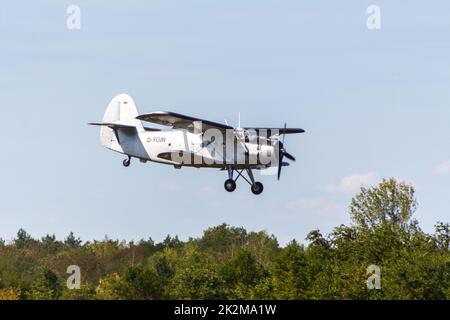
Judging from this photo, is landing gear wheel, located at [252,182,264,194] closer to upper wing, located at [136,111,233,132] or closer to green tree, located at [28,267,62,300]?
upper wing, located at [136,111,233,132]

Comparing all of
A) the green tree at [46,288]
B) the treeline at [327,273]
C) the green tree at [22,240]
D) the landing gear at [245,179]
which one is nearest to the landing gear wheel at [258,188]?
the landing gear at [245,179]

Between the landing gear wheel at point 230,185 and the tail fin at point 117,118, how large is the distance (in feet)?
18.7

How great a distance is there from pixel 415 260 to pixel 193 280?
593 inches

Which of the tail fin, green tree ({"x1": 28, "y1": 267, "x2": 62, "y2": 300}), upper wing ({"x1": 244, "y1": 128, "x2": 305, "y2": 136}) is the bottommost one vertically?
green tree ({"x1": 28, "y1": 267, "x2": 62, "y2": 300})

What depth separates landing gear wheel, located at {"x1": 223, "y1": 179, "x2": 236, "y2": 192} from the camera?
2032 inches

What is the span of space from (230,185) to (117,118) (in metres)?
8.20

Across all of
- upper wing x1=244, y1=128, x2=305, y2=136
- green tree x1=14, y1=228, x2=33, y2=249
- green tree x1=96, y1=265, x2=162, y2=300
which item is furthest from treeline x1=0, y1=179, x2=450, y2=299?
green tree x1=14, y1=228, x2=33, y2=249

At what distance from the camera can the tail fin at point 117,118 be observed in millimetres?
55750

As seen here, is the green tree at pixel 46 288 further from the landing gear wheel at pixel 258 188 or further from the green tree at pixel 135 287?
the landing gear wheel at pixel 258 188

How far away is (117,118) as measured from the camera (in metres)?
56.9

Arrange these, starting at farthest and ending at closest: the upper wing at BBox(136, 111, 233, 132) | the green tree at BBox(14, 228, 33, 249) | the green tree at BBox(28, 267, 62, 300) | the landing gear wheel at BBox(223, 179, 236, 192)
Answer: the green tree at BBox(14, 228, 33, 249) → the green tree at BBox(28, 267, 62, 300) → the landing gear wheel at BBox(223, 179, 236, 192) → the upper wing at BBox(136, 111, 233, 132)

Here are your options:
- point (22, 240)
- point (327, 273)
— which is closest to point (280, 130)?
point (327, 273)

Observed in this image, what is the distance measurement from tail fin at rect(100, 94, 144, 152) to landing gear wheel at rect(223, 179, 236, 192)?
570 cm

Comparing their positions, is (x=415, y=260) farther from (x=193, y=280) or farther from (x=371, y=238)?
(x=193, y=280)
